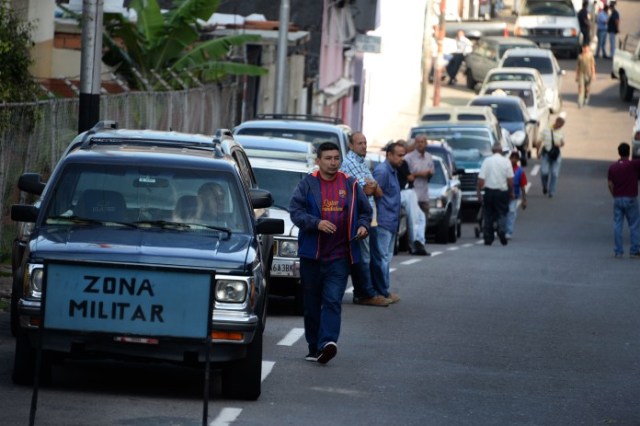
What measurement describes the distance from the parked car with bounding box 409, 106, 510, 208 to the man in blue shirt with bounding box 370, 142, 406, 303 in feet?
57.6

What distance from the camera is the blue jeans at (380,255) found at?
17.1 meters

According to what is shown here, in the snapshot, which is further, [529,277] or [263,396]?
[529,277]

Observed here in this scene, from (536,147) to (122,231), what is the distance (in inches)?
1540

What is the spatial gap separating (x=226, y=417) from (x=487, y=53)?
51.3 metres

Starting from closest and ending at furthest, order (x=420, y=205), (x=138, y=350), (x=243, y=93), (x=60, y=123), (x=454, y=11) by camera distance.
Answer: (x=138, y=350), (x=60, y=123), (x=420, y=205), (x=243, y=93), (x=454, y=11)

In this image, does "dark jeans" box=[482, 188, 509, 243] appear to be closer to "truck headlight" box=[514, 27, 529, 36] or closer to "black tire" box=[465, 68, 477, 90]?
"black tire" box=[465, 68, 477, 90]

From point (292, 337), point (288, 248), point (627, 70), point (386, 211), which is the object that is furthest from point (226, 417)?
point (627, 70)

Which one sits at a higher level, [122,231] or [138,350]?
[122,231]

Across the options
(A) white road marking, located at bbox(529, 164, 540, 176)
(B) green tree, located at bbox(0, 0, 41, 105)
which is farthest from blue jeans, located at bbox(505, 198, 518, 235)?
(A) white road marking, located at bbox(529, 164, 540, 176)

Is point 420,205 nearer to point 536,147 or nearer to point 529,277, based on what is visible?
point 529,277

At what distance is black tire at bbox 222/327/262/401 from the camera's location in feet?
35.4

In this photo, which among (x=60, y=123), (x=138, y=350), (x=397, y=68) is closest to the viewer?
(x=138, y=350)

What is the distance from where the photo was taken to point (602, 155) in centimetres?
4978

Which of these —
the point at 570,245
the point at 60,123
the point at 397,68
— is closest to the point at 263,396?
the point at 60,123
